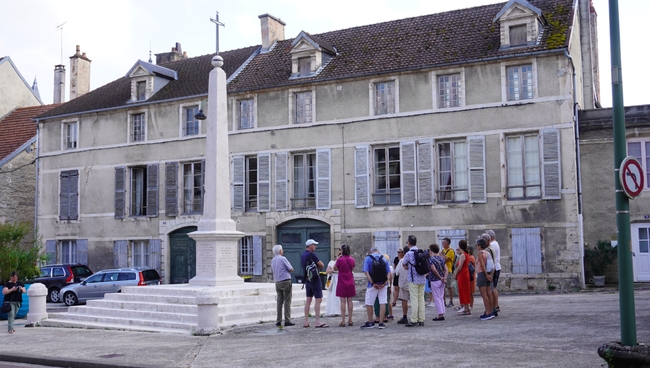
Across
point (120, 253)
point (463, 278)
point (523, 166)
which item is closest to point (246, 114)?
point (120, 253)

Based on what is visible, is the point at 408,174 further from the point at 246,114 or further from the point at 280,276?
the point at 280,276

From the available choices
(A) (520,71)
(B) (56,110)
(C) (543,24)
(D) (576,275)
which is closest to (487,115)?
(A) (520,71)

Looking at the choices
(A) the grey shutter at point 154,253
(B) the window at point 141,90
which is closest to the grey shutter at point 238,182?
(A) the grey shutter at point 154,253

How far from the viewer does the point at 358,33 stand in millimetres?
27344

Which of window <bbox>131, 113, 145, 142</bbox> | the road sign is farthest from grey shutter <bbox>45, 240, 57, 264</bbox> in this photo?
the road sign

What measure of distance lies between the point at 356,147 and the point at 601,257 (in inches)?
332

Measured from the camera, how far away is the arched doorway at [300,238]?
25047 mm

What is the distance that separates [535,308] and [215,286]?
6.71m

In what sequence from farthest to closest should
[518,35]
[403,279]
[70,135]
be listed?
[70,135]
[518,35]
[403,279]

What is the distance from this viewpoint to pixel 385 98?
2439 centimetres

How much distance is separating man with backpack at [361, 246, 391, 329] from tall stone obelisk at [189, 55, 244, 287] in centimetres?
429

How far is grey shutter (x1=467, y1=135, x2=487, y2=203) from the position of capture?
22.5 metres

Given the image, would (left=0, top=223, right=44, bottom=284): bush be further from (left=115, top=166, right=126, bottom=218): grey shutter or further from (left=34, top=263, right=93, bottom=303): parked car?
(left=115, top=166, right=126, bottom=218): grey shutter

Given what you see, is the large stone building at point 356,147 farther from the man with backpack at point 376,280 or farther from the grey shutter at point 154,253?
the man with backpack at point 376,280
